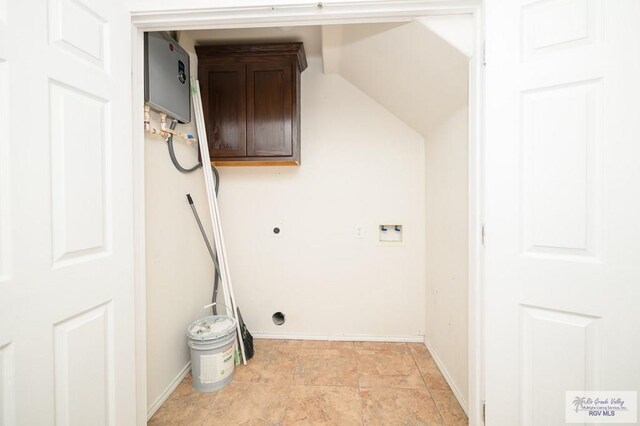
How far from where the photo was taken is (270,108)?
6.88 ft

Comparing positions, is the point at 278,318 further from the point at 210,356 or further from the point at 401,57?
the point at 401,57

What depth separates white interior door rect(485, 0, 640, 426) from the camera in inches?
33.1

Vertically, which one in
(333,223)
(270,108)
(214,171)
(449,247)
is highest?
(270,108)

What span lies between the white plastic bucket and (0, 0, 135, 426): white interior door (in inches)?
25.2

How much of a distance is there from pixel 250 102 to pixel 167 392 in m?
2.13

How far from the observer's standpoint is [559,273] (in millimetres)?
926

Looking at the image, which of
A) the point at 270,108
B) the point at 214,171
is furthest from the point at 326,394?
the point at 270,108

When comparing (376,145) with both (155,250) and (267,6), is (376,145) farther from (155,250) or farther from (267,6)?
(155,250)

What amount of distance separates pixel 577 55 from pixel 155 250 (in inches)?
86.0

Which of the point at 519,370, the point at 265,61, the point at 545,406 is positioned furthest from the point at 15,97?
the point at 545,406

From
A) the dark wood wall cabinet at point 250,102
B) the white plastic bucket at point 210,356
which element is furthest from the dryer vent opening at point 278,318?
the dark wood wall cabinet at point 250,102

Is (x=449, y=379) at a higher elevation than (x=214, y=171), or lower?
lower

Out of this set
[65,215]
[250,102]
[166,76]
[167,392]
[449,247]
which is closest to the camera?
[65,215]

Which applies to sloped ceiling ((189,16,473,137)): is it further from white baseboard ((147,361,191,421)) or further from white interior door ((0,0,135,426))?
white baseboard ((147,361,191,421))
